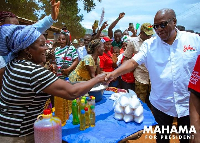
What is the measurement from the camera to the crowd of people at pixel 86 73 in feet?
5.08

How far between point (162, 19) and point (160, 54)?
48cm

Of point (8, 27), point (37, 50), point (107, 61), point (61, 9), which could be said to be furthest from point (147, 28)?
point (61, 9)

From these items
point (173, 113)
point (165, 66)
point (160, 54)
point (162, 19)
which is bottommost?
point (173, 113)

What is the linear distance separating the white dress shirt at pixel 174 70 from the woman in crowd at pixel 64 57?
2.48 m

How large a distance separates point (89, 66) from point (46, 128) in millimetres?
2075

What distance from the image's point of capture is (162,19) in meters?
2.42

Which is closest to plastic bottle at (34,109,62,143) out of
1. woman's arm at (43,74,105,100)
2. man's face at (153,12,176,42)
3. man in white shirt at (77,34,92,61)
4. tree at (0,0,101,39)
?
woman's arm at (43,74,105,100)

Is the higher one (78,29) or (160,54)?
(78,29)

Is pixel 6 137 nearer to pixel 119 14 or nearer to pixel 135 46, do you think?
pixel 135 46

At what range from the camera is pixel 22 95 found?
1543mm

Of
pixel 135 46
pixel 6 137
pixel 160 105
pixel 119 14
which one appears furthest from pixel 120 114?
pixel 119 14

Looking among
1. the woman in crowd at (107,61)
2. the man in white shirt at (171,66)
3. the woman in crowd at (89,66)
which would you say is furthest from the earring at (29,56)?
the woman in crowd at (107,61)

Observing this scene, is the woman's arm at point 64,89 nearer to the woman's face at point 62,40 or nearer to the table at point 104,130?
the table at point 104,130

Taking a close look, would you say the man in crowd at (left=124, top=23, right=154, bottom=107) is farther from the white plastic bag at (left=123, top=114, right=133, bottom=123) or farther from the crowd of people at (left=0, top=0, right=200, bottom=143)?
the white plastic bag at (left=123, top=114, right=133, bottom=123)
